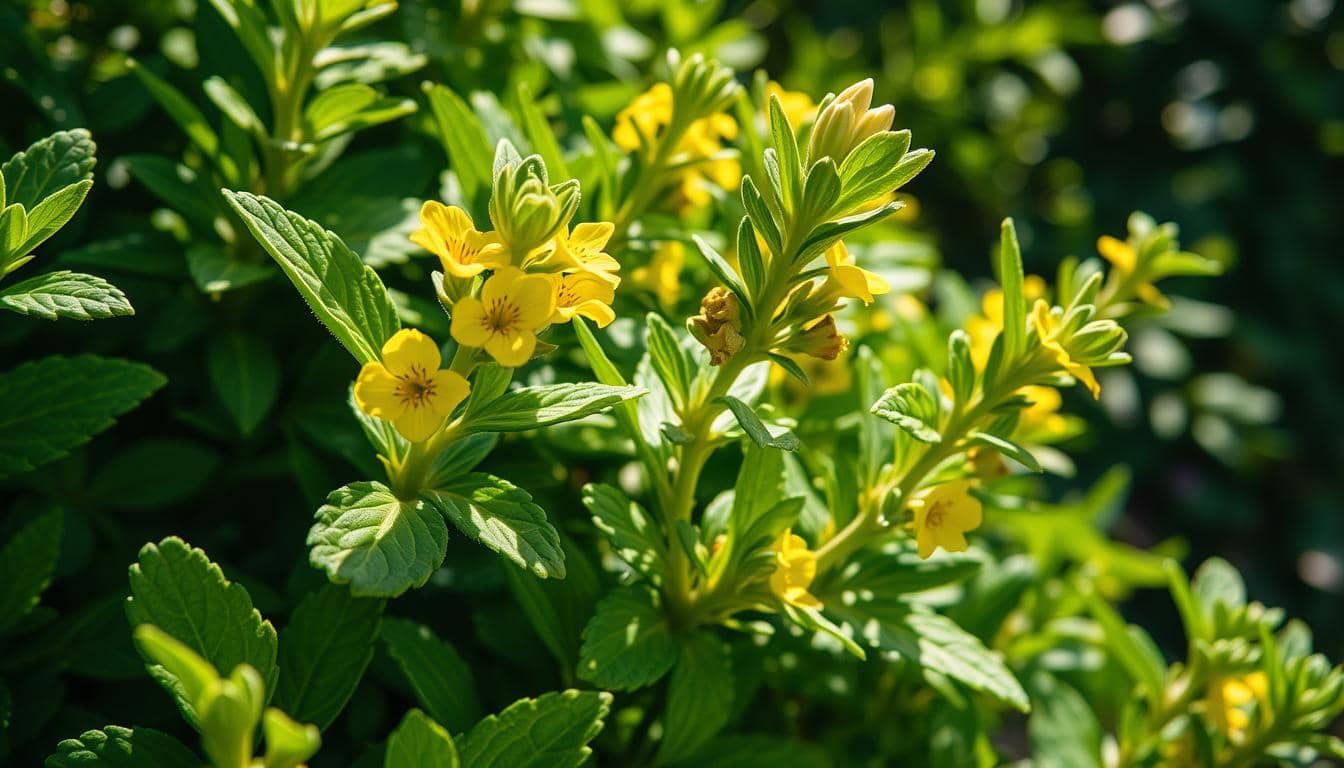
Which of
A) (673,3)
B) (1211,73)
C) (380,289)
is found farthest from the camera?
(1211,73)

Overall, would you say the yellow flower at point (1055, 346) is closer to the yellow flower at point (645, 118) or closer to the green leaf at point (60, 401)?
the yellow flower at point (645, 118)

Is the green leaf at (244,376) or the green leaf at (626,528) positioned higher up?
the green leaf at (244,376)

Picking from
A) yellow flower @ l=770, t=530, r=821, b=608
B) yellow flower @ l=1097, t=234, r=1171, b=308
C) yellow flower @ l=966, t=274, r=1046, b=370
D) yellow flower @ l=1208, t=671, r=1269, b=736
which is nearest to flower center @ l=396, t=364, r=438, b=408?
yellow flower @ l=770, t=530, r=821, b=608

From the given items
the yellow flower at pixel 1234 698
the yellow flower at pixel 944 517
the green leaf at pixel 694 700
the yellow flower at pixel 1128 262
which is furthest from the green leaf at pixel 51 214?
the yellow flower at pixel 1234 698

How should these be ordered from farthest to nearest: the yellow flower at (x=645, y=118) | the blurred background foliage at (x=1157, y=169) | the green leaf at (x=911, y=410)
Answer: the blurred background foliage at (x=1157, y=169), the yellow flower at (x=645, y=118), the green leaf at (x=911, y=410)

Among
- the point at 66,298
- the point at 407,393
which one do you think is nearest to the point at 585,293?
the point at 407,393

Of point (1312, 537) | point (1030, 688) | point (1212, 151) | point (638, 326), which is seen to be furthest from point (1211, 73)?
point (638, 326)

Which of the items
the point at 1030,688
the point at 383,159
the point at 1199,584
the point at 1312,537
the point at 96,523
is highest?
the point at 383,159

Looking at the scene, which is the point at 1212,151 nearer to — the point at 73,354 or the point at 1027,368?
the point at 1027,368

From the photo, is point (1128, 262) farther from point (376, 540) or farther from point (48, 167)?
point (48, 167)
